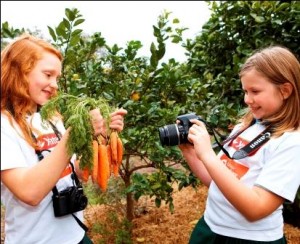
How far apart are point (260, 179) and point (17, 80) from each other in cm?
113

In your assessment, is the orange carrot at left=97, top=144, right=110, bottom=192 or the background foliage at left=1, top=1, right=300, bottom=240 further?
the background foliage at left=1, top=1, right=300, bottom=240

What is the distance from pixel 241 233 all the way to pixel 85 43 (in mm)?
2013

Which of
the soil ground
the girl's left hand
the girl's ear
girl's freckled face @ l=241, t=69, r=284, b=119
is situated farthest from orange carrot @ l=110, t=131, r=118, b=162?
the soil ground

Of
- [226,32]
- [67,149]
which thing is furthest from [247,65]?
[226,32]

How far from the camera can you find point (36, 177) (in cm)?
147

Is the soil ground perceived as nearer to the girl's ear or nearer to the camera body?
the camera body

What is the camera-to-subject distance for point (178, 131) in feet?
6.45

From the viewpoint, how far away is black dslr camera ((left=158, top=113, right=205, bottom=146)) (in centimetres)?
195

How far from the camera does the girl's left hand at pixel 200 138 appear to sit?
5.78ft

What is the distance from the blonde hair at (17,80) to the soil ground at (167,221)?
2.20 m

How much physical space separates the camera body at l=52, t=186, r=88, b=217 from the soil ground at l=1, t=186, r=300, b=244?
1931 mm

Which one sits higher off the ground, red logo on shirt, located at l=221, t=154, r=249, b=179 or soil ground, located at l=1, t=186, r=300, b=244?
red logo on shirt, located at l=221, t=154, r=249, b=179

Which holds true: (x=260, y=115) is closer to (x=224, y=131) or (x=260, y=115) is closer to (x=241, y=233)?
(x=241, y=233)

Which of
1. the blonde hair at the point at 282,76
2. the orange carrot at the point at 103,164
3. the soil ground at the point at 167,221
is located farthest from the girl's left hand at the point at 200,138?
the soil ground at the point at 167,221
